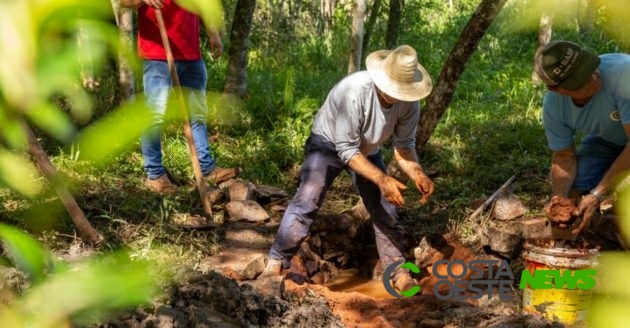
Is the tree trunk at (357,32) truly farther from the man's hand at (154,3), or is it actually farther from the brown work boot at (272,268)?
the brown work boot at (272,268)

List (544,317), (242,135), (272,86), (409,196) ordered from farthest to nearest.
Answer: (272,86), (242,135), (409,196), (544,317)

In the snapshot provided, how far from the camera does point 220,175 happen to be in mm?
5430

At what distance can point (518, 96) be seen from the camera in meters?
7.98

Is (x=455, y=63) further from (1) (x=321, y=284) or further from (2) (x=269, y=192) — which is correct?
(1) (x=321, y=284)

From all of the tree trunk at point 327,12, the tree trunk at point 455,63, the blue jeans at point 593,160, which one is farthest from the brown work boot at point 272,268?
the tree trunk at point 327,12

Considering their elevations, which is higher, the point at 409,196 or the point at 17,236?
the point at 17,236

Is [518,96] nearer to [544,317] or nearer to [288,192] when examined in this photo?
[288,192]

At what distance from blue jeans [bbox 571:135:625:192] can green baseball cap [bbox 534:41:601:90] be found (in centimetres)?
64

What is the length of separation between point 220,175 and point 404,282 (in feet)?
6.06

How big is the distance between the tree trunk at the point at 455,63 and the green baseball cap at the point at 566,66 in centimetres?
114

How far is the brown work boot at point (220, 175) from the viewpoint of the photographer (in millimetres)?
5368

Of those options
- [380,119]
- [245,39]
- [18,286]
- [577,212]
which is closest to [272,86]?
[245,39]

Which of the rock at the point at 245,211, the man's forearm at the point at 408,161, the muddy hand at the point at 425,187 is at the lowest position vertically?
the rock at the point at 245,211

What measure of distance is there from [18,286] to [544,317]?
2530 mm
